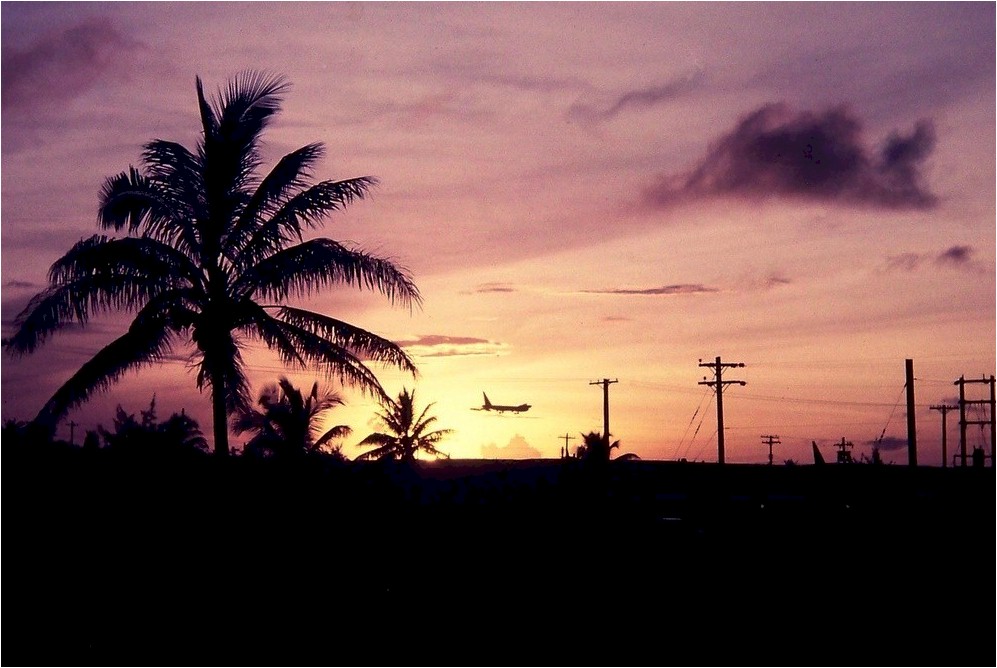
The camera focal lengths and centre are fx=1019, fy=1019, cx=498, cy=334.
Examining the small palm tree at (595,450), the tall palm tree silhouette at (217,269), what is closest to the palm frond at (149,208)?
the tall palm tree silhouette at (217,269)

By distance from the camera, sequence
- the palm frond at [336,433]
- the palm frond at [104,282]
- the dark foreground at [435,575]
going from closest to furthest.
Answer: the dark foreground at [435,575]
the palm frond at [104,282]
the palm frond at [336,433]

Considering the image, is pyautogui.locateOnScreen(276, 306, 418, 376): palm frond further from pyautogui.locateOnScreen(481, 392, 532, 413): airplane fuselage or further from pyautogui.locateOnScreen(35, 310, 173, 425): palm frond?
pyautogui.locateOnScreen(481, 392, 532, 413): airplane fuselage

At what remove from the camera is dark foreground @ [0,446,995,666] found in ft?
24.9

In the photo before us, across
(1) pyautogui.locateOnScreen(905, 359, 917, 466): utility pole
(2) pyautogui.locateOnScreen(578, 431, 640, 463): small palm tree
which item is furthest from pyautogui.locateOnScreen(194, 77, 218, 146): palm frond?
(1) pyautogui.locateOnScreen(905, 359, 917, 466): utility pole

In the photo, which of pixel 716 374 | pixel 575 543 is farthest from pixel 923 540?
pixel 716 374

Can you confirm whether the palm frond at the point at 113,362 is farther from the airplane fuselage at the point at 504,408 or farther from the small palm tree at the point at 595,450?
the airplane fuselage at the point at 504,408

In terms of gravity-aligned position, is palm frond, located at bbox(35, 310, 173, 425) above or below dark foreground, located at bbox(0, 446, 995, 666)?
above

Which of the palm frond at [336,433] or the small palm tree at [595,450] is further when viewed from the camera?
the palm frond at [336,433]

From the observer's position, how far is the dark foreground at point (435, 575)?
7582 mm

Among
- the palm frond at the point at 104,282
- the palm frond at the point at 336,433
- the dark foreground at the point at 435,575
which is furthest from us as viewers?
the palm frond at the point at 336,433

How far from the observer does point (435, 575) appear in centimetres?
796

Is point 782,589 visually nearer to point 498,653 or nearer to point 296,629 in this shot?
point 498,653

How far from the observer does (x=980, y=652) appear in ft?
26.9

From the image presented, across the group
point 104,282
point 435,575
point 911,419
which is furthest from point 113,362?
point 911,419
